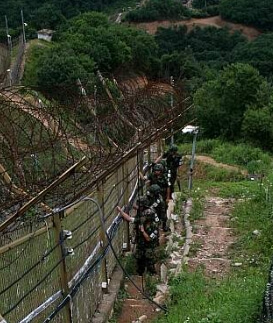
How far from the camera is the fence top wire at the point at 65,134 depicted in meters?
4.78

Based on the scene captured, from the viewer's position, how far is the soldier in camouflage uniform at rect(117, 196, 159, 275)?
22.5 feet

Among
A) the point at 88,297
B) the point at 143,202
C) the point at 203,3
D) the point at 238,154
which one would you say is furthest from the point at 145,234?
the point at 203,3

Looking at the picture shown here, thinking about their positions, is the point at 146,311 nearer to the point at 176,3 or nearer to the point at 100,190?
the point at 100,190

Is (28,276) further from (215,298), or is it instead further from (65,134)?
(215,298)

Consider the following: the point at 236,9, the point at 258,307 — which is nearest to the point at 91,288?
the point at 258,307

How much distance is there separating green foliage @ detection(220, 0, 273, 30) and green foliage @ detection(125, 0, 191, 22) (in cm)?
383

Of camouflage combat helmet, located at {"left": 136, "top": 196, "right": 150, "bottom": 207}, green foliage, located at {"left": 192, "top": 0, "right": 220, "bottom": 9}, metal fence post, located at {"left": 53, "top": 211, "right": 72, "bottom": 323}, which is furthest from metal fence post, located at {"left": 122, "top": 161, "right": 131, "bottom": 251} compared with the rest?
green foliage, located at {"left": 192, "top": 0, "right": 220, "bottom": 9}

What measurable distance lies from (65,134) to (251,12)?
49.5 m

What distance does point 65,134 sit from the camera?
4.76 m

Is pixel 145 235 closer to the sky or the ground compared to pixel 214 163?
closer to the sky

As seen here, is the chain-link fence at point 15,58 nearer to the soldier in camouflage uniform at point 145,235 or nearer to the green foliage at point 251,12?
the soldier in camouflage uniform at point 145,235

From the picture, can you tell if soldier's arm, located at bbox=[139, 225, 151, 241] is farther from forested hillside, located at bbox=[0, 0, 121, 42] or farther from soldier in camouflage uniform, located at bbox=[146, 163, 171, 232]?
forested hillside, located at bbox=[0, 0, 121, 42]

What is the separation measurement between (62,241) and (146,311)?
213 centimetres

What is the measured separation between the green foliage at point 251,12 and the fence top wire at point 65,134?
4231 centimetres
